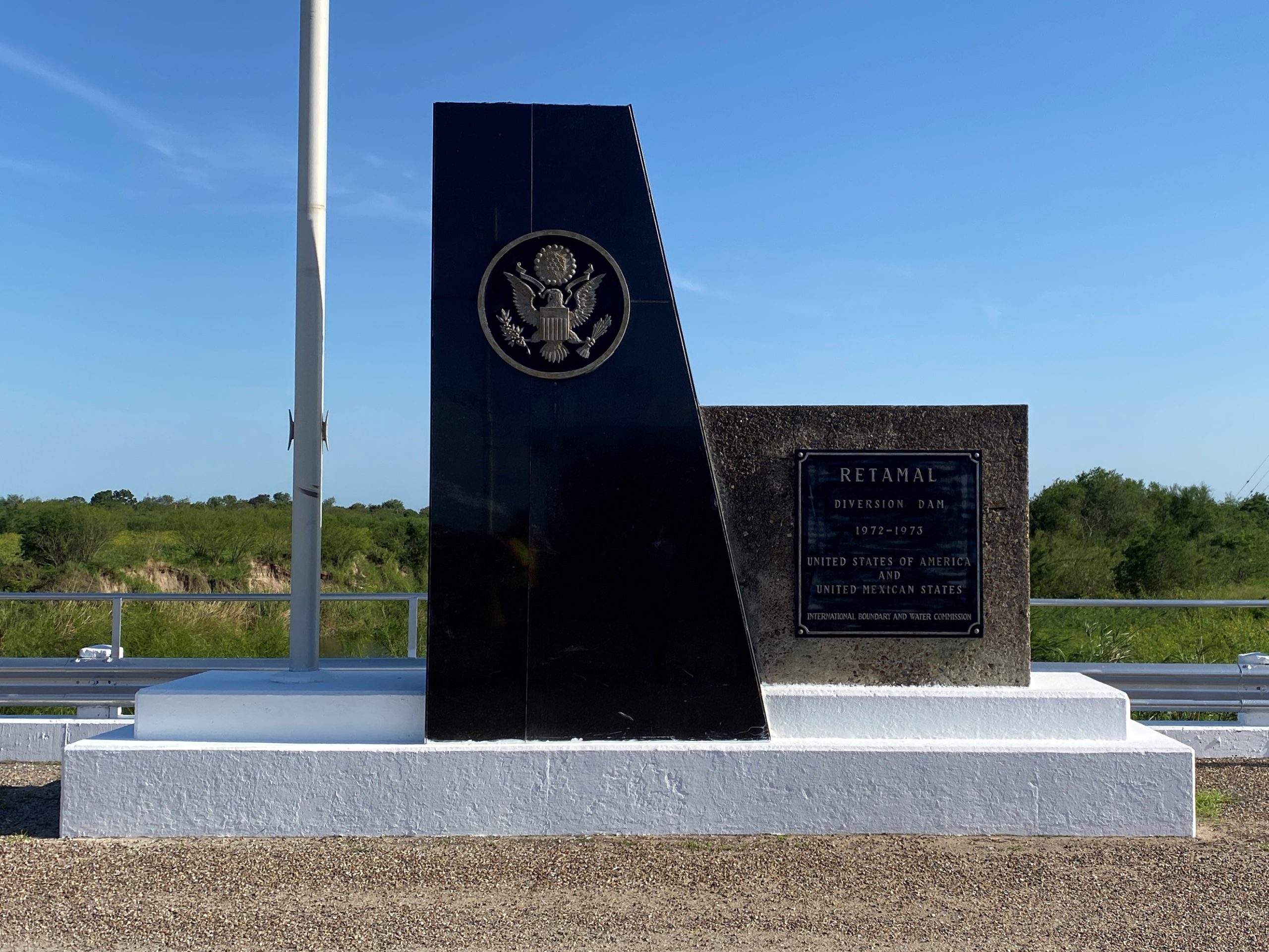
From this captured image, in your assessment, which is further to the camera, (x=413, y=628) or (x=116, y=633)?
(x=413, y=628)

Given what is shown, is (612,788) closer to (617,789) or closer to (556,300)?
(617,789)

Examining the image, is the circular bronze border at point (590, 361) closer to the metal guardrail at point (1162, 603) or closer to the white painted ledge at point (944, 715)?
the white painted ledge at point (944, 715)

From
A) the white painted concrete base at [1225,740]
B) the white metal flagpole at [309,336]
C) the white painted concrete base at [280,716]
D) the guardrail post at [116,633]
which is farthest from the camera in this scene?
the guardrail post at [116,633]

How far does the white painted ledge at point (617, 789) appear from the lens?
5836 millimetres

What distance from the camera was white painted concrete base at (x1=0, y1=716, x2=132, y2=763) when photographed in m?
8.09

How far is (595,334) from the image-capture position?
20.2 ft

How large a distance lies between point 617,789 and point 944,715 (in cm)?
191

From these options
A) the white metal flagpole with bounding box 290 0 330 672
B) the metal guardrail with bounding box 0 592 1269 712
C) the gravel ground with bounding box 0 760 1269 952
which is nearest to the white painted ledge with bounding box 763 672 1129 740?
the gravel ground with bounding box 0 760 1269 952

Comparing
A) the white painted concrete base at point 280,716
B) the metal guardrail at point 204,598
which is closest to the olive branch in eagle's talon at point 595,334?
the white painted concrete base at point 280,716

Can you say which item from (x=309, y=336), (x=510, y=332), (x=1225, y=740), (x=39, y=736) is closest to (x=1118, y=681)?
(x=1225, y=740)

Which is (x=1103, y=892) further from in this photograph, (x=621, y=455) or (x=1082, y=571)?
(x=1082, y=571)

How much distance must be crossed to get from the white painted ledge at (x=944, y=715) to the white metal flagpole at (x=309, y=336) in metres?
2.79

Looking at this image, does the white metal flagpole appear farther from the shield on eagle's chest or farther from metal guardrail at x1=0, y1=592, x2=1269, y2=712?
metal guardrail at x1=0, y1=592, x2=1269, y2=712

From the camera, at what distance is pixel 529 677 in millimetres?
6062
